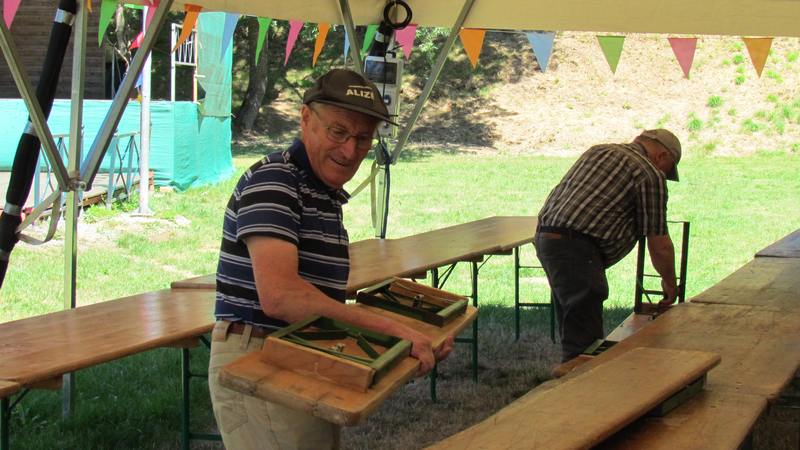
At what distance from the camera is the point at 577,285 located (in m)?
3.57

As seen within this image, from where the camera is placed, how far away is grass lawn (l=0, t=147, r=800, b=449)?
12.3 feet

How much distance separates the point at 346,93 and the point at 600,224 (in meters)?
2.18

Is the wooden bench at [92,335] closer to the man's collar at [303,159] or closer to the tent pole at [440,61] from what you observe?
the man's collar at [303,159]

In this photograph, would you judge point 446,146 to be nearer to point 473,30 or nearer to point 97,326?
point 473,30

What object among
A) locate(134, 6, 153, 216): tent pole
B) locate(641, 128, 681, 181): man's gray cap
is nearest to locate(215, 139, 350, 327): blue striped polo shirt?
locate(641, 128, 681, 181): man's gray cap

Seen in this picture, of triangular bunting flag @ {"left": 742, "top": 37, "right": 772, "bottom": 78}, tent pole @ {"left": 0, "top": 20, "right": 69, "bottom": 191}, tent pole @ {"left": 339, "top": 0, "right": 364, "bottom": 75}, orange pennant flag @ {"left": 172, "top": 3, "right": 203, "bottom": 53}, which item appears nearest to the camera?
tent pole @ {"left": 0, "top": 20, "right": 69, "bottom": 191}

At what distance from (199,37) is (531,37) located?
6.56 meters

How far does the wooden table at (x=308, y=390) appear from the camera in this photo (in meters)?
1.32

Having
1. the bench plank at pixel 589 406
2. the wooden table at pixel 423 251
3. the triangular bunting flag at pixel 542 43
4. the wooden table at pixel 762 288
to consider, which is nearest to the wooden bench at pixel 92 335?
the wooden table at pixel 423 251

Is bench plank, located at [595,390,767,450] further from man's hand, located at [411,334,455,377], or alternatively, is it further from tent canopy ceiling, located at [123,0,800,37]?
tent canopy ceiling, located at [123,0,800,37]

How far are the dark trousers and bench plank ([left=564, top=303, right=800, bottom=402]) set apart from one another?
0.51 m

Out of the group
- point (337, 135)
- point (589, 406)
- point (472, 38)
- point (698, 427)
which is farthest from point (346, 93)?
point (472, 38)

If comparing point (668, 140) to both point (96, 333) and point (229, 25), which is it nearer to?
point (96, 333)

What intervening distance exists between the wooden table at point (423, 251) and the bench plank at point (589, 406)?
1.44 metres
